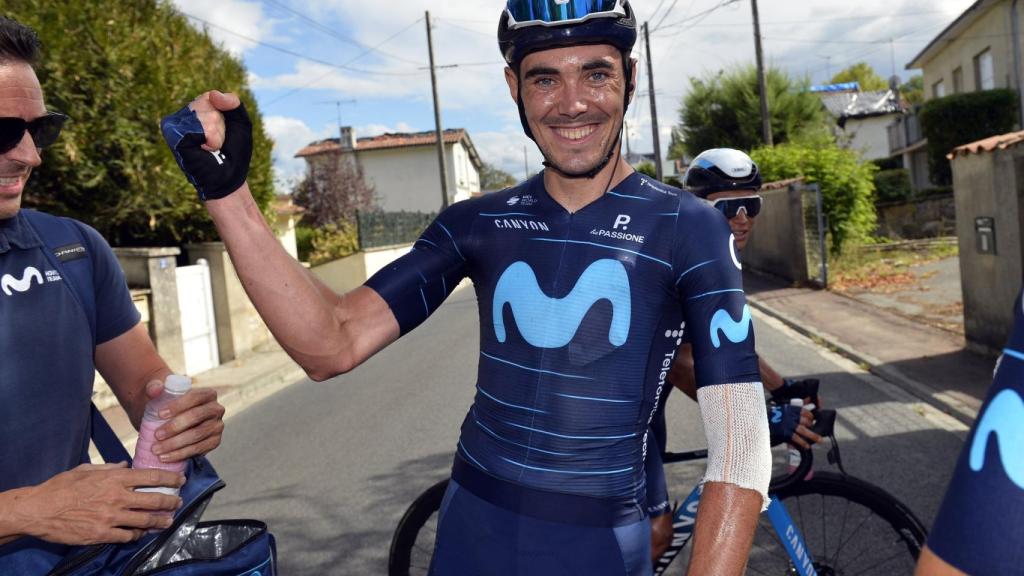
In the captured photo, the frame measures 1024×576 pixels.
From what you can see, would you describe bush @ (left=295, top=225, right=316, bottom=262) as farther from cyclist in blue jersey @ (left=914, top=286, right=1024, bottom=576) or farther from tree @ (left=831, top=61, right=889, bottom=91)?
tree @ (left=831, top=61, right=889, bottom=91)

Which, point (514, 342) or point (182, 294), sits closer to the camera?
point (514, 342)

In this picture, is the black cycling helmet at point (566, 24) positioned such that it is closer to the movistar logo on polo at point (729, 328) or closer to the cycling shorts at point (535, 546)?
the movistar logo on polo at point (729, 328)

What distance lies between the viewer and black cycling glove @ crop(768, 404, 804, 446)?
289 cm

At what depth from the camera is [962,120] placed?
3009 cm

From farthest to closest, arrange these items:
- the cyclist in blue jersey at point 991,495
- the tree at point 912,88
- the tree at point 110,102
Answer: the tree at point 912,88, the tree at point 110,102, the cyclist in blue jersey at point 991,495

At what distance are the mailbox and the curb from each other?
5.43 feet

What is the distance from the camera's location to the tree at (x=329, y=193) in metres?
41.1

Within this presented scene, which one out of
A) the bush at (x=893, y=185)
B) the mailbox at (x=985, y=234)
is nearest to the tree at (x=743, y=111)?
the bush at (x=893, y=185)

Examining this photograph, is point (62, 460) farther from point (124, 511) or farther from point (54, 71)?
point (54, 71)

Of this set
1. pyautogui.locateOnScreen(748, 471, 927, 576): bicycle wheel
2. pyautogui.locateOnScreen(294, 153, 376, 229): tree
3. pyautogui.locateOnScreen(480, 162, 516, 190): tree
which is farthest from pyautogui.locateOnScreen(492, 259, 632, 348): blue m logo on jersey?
pyautogui.locateOnScreen(480, 162, 516, 190): tree

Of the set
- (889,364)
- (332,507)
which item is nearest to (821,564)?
(332,507)

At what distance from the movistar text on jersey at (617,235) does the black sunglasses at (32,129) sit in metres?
1.43

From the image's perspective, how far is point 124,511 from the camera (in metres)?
1.71

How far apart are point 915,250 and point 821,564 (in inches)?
788
